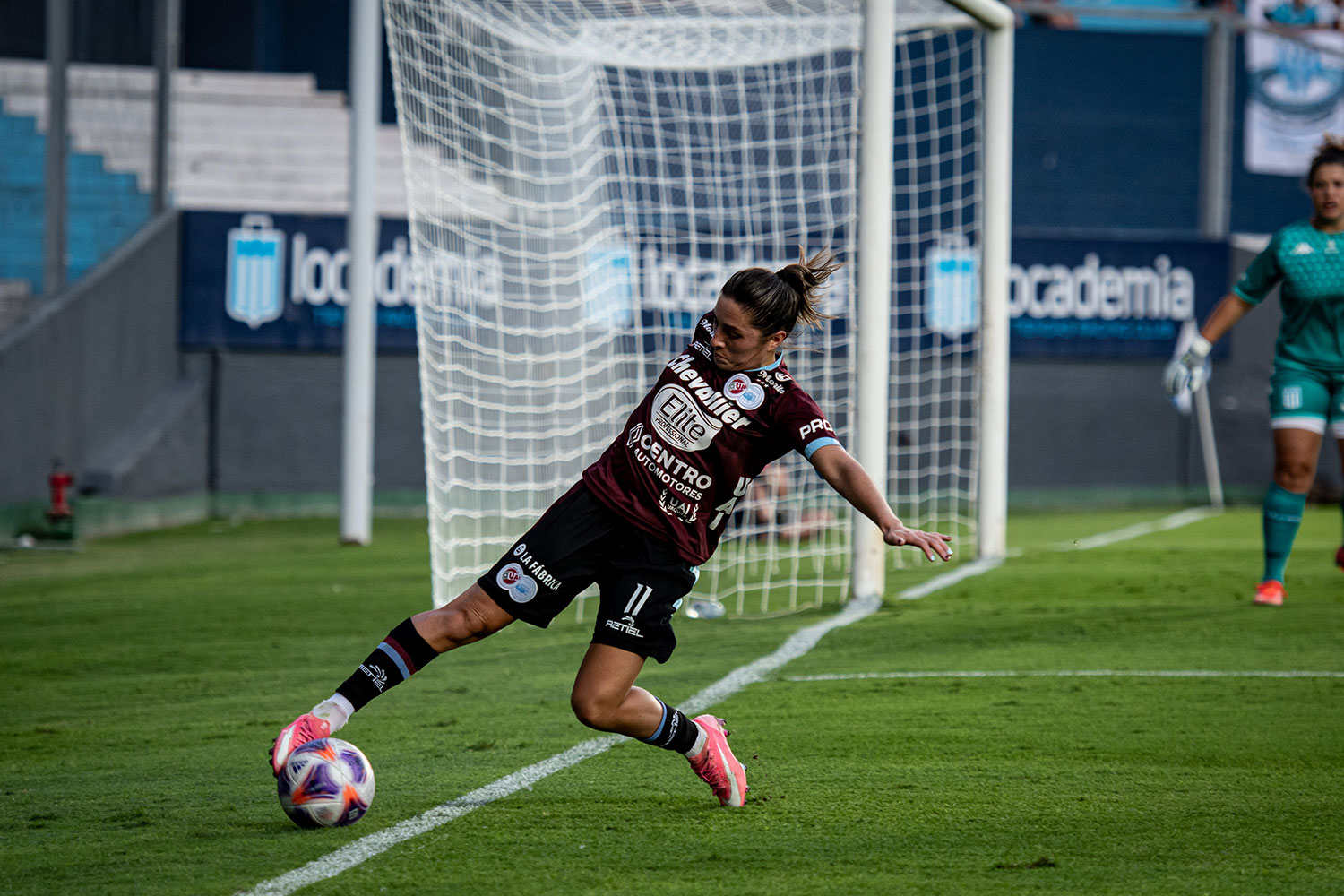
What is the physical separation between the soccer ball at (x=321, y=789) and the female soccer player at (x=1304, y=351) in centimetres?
481

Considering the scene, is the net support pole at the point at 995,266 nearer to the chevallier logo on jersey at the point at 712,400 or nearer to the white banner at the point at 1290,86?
the chevallier logo on jersey at the point at 712,400

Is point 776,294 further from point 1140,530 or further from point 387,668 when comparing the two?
point 1140,530

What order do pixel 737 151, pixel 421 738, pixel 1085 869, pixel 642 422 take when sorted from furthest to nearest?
1. pixel 737 151
2. pixel 421 738
3. pixel 642 422
4. pixel 1085 869

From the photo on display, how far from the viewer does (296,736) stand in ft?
11.9

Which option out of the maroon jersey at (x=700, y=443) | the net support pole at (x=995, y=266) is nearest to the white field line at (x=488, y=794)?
the maroon jersey at (x=700, y=443)

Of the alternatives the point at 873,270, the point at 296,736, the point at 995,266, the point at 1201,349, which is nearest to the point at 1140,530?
the point at 995,266

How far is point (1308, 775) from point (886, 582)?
496 centimetres

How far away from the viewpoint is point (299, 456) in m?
14.7

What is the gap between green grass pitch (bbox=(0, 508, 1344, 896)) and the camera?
3162mm

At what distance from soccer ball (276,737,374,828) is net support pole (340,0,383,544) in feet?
25.2

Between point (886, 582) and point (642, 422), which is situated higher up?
point (642, 422)

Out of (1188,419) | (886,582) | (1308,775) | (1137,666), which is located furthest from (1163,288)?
(1308,775)

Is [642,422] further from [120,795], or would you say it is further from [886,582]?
[886,582]

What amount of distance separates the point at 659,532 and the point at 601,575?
20cm
